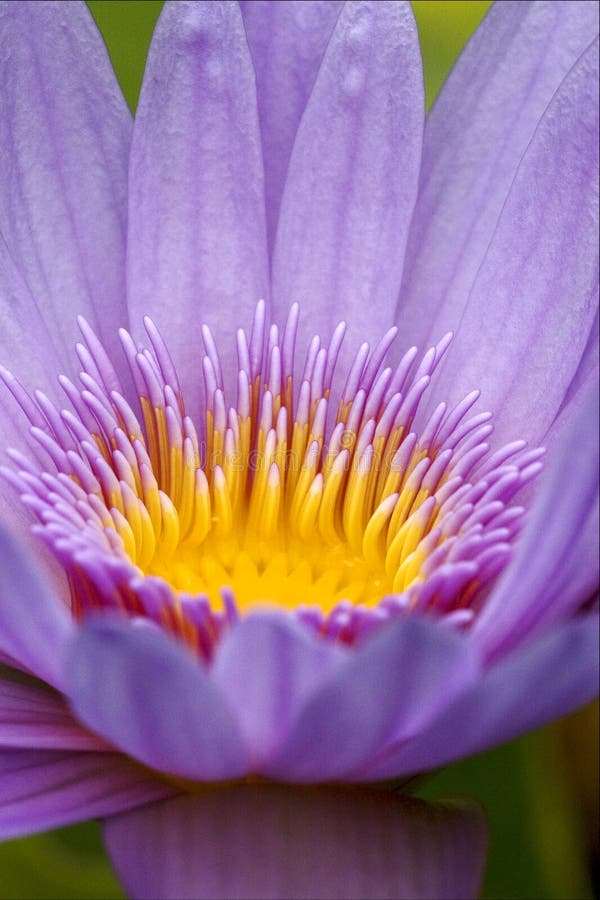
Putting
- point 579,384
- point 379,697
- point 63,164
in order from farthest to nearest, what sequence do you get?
point 63,164 < point 579,384 < point 379,697

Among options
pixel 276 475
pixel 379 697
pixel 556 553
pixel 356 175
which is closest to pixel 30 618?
pixel 379 697

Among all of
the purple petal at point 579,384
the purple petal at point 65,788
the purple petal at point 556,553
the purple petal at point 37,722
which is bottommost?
the purple petal at point 65,788

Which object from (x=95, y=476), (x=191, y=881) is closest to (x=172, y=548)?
(x=95, y=476)

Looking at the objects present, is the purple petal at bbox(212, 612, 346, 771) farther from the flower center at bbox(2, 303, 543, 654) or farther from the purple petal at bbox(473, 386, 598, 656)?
the flower center at bbox(2, 303, 543, 654)

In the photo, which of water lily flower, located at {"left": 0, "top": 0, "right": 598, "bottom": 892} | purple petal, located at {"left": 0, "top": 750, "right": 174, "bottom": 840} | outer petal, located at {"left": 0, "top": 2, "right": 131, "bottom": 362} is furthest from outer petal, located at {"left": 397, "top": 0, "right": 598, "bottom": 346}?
purple petal, located at {"left": 0, "top": 750, "right": 174, "bottom": 840}

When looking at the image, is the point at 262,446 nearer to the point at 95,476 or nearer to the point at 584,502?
the point at 95,476

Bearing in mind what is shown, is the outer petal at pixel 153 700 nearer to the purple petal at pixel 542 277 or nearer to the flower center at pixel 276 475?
the flower center at pixel 276 475

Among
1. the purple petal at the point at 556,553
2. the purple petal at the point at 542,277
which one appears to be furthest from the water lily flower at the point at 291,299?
the purple petal at the point at 556,553

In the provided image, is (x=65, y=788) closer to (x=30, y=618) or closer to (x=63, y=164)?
(x=30, y=618)
